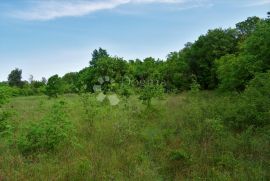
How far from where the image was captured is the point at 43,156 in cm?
905

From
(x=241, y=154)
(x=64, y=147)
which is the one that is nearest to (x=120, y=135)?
(x=64, y=147)

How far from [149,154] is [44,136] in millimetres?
2698

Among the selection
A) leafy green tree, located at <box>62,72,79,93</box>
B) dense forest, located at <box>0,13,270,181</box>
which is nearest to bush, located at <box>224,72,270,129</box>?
dense forest, located at <box>0,13,270,181</box>

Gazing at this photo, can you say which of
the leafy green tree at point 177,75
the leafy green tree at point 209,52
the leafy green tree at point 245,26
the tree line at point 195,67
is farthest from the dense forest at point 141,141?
the leafy green tree at point 245,26

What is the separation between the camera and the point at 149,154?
9344mm

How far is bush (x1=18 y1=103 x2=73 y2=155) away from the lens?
9.46 meters

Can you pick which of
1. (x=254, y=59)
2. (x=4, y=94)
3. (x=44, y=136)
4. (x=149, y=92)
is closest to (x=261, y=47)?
(x=254, y=59)

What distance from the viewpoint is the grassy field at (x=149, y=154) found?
313 inches

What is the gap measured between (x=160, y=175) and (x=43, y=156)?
9.58 ft

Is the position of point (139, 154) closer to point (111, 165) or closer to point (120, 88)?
point (111, 165)

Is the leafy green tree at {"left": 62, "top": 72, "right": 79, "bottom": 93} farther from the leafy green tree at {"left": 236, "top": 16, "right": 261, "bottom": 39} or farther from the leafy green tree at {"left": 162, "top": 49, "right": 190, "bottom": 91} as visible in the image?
the leafy green tree at {"left": 236, "top": 16, "right": 261, "bottom": 39}

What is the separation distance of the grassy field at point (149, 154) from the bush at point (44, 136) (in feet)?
0.56

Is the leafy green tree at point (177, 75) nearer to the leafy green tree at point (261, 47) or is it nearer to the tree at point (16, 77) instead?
the leafy green tree at point (261, 47)

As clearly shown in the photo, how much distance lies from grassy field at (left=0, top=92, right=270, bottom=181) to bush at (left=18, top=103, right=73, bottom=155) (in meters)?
0.17
